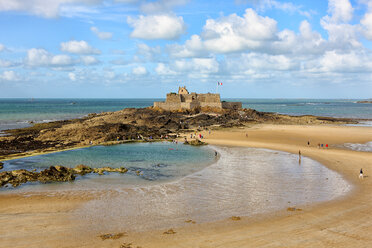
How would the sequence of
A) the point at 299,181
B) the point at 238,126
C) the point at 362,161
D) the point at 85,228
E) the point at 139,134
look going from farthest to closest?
1. the point at 238,126
2. the point at 139,134
3. the point at 362,161
4. the point at 299,181
5. the point at 85,228

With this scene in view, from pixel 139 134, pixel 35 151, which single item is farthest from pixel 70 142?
pixel 139 134

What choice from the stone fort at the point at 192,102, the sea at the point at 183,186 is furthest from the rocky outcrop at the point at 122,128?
the sea at the point at 183,186

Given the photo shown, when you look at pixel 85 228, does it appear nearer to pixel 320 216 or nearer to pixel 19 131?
pixel 320 216

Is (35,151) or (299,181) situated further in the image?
(35,151)

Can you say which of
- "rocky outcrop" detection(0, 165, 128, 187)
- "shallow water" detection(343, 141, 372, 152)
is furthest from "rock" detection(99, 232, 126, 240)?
"shallow water" detection(343, 141, 372, 152)

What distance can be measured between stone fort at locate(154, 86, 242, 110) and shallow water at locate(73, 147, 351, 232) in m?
47.6

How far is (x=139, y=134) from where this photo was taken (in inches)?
1775

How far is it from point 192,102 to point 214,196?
56267mm

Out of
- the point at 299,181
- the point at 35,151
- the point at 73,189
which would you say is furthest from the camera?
the point at 35,151

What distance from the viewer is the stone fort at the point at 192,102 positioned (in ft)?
242

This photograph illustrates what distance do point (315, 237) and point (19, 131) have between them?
50000mm

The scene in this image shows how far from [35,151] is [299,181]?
91.5 ft

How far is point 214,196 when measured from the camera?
17.9 m

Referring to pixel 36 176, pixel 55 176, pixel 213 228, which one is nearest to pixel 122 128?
pixel 55 176
